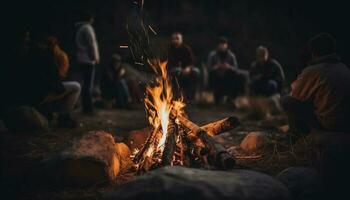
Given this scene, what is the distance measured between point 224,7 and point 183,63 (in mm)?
10515

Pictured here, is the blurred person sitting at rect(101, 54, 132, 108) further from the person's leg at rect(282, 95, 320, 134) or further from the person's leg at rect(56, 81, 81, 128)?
the person's leg at rect(282, 95, 320, 134)

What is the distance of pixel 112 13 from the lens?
2175 cm

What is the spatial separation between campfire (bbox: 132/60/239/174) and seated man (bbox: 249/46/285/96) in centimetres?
617

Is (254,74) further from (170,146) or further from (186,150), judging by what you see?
(170,146)

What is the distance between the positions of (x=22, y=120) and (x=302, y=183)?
234 inches

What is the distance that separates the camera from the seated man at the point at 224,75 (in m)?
13.9

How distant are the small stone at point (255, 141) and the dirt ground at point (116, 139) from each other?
0.37 feet

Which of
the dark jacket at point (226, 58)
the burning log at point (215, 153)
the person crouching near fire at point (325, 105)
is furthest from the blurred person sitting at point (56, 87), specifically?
the dark jacket at point (226, 58)

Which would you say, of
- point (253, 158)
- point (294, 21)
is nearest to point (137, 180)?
point (253, 158)

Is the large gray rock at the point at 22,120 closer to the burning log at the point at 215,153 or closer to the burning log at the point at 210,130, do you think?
the burning log at the point at 210,130

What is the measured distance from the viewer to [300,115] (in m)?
6.82

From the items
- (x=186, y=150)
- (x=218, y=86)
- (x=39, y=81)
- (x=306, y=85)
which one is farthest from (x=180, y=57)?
→ (x=186, y=150)

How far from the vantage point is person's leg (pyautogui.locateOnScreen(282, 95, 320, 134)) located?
669 centimetres

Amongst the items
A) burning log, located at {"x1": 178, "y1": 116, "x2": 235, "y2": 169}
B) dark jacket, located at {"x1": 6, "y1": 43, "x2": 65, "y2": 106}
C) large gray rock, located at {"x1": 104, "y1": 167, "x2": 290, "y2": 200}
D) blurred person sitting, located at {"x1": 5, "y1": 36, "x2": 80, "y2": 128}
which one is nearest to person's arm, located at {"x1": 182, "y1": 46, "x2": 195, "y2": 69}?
blurred person sitting, located at {"x1": 5, "y1": 36, "x2": 80, "y2": 128}
